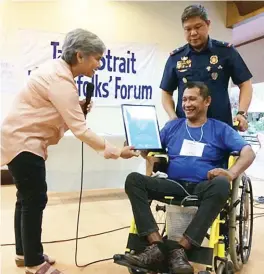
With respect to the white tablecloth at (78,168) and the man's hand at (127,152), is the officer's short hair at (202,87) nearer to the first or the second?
the man's hand at (127,152)

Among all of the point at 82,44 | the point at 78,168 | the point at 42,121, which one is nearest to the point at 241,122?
the point at 82,44

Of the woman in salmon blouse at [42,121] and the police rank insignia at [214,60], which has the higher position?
the police rank insignia at [214,60]

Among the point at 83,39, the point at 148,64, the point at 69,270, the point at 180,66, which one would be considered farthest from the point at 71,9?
the point at 69,270

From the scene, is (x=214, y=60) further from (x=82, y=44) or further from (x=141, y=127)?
(x=82, y=44)

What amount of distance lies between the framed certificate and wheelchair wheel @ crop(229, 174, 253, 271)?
51 cm

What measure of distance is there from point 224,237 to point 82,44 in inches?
48.0

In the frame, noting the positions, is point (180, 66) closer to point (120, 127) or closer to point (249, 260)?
point (249, 260)

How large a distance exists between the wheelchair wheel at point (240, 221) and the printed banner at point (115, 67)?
2825mm

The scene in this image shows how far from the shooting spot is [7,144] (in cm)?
189

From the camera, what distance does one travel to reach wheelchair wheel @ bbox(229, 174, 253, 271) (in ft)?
6.72

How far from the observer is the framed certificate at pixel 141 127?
213cm

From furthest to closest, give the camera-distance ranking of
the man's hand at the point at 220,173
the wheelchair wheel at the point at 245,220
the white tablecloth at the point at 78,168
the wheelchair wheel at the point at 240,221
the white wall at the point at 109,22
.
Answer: the white wall at the point at 109,22 < the white tablecloth at the point at 78,168 < the wheelchair wheel at the point at 245,220 < the wheelchair wheel at the point at 240,221 < the man's hand at the point at 220,173

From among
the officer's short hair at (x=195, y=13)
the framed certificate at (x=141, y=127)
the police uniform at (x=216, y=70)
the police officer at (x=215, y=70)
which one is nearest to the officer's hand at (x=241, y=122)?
the police officer at (x=215, y=70)

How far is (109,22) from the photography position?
191 inches
